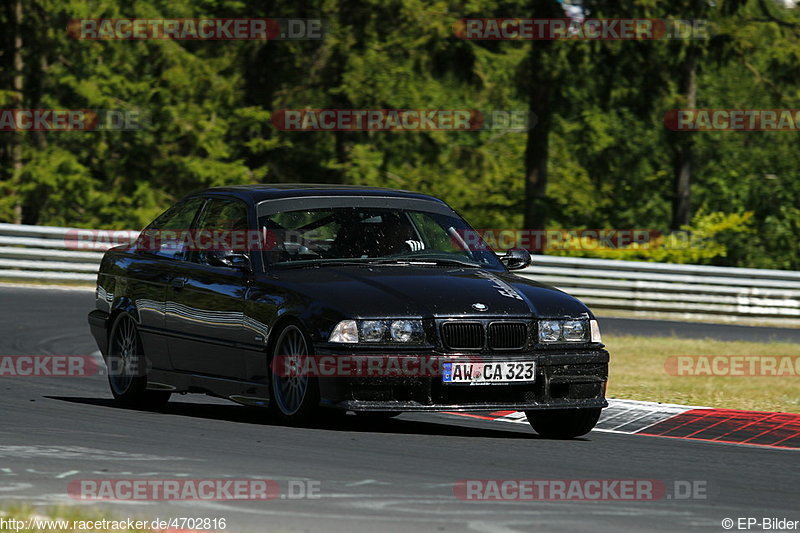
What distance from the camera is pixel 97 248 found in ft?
82.3

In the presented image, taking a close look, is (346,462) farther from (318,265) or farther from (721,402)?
(721,402)

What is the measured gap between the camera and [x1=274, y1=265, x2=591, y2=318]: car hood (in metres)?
9.32

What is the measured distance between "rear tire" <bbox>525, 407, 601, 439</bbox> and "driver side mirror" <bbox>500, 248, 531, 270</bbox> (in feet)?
3.94

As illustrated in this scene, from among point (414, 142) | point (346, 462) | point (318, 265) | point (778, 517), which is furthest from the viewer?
point (414, 142)

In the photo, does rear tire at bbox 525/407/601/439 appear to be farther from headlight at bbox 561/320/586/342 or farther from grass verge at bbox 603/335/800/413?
grass verge at bbox 603/335/800/413

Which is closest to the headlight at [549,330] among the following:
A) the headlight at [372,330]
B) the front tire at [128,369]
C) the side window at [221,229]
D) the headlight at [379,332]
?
the headlight at [379,332]

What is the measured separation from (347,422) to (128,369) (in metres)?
2.10

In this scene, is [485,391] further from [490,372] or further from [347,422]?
[347,422]

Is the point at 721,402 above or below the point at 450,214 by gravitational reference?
below

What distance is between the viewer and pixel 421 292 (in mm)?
9500

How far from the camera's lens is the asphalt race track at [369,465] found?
685cm

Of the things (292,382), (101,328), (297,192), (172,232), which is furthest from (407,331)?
(101,328)

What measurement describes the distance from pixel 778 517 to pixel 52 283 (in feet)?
63.0

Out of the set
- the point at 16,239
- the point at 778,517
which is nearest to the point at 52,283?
the point at 16,239
